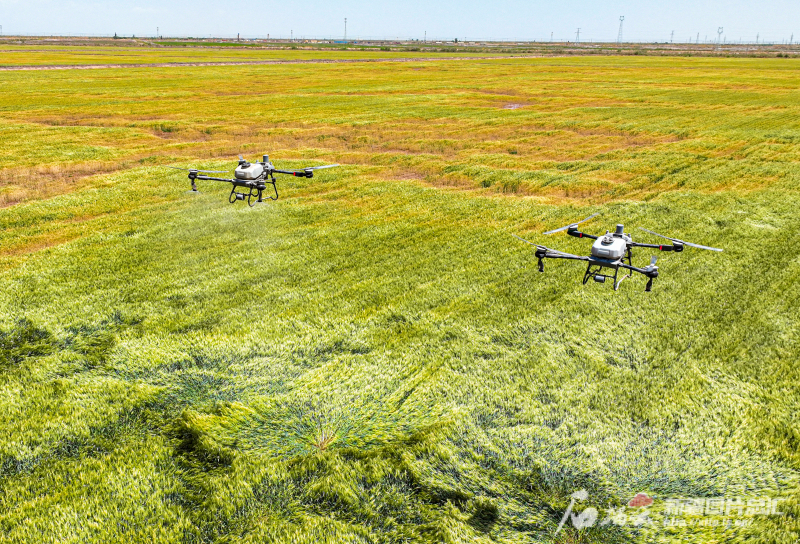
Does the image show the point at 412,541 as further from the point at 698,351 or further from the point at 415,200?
the point at 415,200

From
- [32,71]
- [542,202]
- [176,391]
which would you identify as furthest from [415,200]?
[32,71]

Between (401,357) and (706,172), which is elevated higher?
(706,172)

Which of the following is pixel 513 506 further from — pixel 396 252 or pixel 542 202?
pixel 542 202

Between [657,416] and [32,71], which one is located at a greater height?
[32,71]

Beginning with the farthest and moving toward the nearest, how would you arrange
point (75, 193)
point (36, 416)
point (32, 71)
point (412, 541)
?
point (32, 71) → point (75, 193) → point (36, 416) → point (412, 541)

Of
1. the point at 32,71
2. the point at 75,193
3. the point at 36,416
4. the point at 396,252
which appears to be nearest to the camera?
the point at 36,416

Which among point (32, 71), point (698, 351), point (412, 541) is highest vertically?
point (32, 71)

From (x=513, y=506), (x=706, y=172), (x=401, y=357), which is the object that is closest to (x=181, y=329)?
(x=401, y=357)

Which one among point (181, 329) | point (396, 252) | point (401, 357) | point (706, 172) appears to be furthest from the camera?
point (706, 172)

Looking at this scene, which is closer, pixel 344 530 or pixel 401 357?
pixel 344 530
